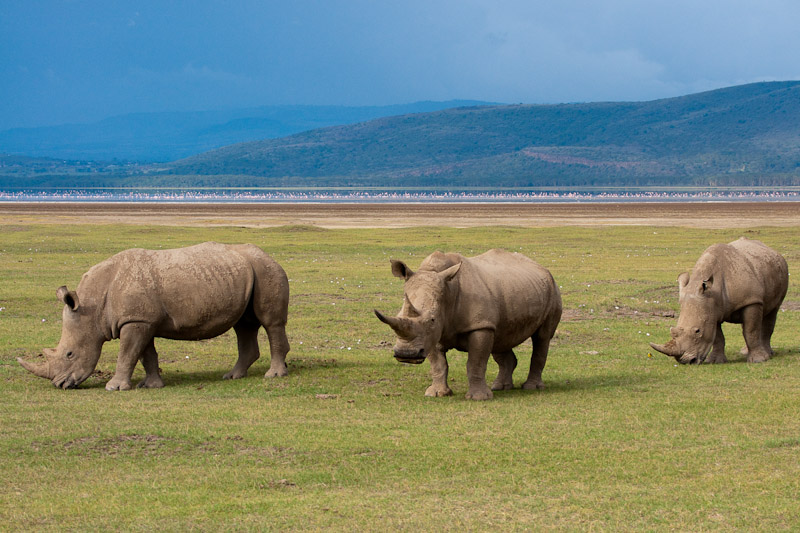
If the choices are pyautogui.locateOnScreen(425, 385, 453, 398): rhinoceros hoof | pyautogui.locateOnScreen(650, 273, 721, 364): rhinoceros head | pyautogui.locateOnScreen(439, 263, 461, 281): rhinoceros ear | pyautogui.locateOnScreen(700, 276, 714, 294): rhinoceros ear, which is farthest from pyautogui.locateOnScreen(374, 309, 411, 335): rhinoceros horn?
pyautogui.locateOnScreen(700, 276, 714, 294): rhinoceros ear

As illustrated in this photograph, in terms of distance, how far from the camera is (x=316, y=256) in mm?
41406

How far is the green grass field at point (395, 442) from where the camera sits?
31.3ft

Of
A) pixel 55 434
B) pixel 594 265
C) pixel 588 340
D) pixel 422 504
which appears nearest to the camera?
pixel 422 504

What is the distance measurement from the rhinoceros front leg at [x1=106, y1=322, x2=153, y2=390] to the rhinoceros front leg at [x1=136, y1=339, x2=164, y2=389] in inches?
9.6

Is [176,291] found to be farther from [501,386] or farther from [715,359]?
[715,359]

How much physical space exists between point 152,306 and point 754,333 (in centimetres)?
980

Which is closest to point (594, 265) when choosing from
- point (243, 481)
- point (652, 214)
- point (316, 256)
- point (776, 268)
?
point (316, 256)

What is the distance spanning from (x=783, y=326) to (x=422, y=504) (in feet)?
48.2

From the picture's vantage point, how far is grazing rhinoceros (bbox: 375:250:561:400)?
540 inches

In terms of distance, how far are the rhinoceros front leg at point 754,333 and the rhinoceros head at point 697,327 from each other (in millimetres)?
Result: 564

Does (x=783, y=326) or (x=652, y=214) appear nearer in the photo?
(x=783, y=326)

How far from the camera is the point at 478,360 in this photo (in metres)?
14.5

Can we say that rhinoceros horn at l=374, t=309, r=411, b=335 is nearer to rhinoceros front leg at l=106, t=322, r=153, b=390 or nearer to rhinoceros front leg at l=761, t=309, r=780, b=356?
rhinoceros front leg at l=106, t=322, r=153, b=390

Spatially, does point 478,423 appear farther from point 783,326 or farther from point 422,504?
point 783,326
